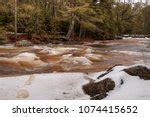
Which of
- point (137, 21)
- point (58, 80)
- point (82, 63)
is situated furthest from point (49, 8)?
point (137, 21)

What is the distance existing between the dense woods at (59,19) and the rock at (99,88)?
57.7 feet

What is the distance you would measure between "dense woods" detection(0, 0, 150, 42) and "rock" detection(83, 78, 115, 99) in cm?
1760

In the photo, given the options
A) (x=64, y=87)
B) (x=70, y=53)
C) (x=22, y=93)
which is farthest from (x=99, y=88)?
(x=70, y=53)

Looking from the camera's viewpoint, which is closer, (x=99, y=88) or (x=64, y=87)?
(x=99, y=88)

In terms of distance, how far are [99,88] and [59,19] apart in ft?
81.8

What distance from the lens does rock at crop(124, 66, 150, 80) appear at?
27.3 ft

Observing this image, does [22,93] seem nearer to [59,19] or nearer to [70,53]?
[70,53]

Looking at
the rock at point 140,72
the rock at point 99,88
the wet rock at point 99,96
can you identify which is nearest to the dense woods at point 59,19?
the rock at point 99,88

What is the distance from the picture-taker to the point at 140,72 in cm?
855

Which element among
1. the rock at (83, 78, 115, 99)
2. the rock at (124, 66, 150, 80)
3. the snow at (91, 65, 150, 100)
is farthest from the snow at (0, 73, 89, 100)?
the rock at (124, 66, 150, 80)

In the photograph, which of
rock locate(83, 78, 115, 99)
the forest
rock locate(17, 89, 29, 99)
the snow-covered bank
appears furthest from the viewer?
the forest

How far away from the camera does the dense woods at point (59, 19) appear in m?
29.6

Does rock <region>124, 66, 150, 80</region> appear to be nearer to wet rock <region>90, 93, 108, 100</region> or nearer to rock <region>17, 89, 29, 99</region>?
wet rock <region>90, 93, 108, 100</region>

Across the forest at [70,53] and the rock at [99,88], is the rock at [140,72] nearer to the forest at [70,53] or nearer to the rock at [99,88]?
the forest at [70,53]
